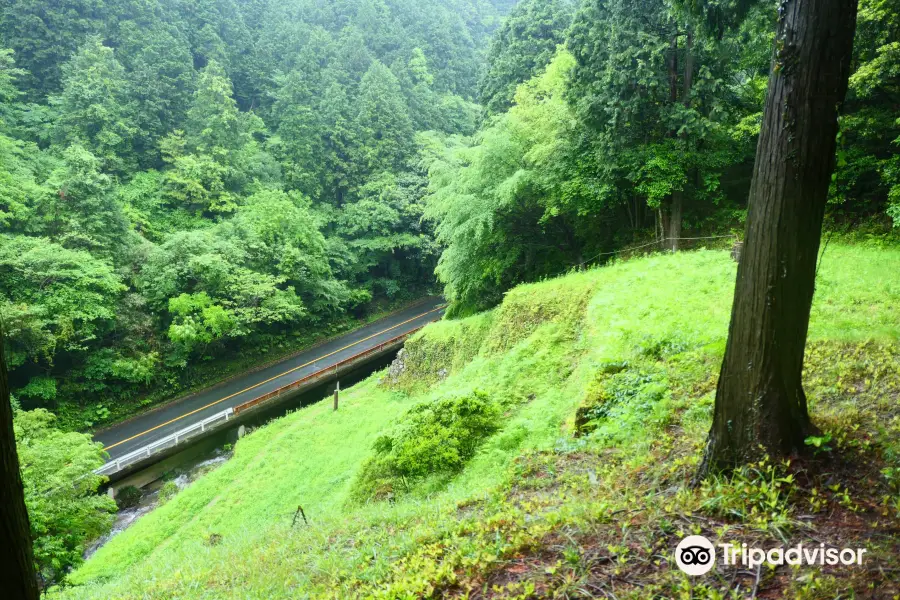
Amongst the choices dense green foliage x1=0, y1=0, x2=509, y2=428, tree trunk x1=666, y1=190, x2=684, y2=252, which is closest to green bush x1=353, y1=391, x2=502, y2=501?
tree trunk x1=666, y1=190, x2=684, y2=252

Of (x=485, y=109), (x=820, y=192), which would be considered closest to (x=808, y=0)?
(x=820, y=192)

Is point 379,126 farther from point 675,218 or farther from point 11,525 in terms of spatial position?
point 11,525

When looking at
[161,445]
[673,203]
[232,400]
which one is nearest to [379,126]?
[232,400]

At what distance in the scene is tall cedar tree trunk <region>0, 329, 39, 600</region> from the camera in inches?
80.4

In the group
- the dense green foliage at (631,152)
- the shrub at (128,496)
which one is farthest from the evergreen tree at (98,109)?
the dense green foliage at (631,152)

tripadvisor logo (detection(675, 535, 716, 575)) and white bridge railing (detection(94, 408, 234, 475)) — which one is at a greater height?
tripadvisor logo (detection(675, 535, 716, 575))

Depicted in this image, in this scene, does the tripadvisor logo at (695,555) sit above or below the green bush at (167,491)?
above

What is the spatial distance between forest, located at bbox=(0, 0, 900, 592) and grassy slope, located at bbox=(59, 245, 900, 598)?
8.00 ft

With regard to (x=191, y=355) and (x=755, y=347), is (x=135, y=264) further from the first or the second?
(x=755, y=347)

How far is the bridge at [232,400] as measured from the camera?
1970 cm

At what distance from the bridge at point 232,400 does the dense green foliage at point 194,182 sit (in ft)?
5.08

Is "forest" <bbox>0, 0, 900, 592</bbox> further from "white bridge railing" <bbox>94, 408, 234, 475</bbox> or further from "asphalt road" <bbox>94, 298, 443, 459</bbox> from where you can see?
"white bridge railing" <bbox>94, 408, 234, 475</bbox>

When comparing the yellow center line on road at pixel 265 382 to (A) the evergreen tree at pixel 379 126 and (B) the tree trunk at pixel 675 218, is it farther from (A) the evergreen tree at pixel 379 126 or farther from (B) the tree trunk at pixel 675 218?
(B) the tree trunk at pixel 675 218

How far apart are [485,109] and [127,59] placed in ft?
80.9
